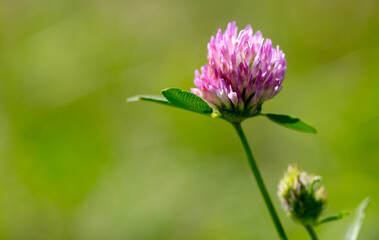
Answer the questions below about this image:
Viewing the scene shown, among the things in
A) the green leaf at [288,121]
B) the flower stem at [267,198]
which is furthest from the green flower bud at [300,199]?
the flower stem at [267,198]

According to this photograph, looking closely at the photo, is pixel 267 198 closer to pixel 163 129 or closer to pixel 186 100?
pixel 186 100

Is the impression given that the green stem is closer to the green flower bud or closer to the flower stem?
the green flower bud

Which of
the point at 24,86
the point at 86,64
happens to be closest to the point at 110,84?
the point at 86,64

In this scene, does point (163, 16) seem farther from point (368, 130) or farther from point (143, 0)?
point (368, 130)

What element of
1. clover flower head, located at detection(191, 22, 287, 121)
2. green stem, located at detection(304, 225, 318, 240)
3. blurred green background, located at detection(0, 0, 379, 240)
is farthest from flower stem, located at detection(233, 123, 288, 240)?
blurred green background, located at detection(0, 0, 379, 240)

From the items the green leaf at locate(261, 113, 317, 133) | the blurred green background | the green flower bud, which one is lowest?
the green flower bud

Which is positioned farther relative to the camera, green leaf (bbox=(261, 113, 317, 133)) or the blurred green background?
the blurred green background
